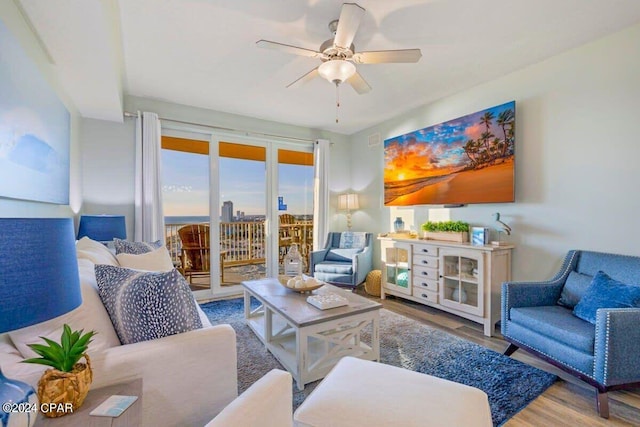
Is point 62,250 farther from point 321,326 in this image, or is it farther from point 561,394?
point 561,394

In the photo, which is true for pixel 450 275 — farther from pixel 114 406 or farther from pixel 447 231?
pixel 114 406

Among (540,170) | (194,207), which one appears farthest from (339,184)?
(540,170)

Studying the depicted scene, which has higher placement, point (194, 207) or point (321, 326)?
point (194, 207)

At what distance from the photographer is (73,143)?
2697 mm

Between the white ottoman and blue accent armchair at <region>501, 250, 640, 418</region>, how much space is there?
1.06 metres

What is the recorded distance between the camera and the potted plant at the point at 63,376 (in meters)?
0.81

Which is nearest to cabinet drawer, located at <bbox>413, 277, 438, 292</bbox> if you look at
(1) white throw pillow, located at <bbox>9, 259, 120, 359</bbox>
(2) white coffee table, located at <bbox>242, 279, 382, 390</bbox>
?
(2) white coffee table, located at <bbox>242, 279, 382, 390</bbox>

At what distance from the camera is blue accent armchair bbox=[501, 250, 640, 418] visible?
161 cm

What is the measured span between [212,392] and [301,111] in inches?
138

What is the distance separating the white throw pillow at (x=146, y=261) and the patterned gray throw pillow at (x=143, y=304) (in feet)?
3.01

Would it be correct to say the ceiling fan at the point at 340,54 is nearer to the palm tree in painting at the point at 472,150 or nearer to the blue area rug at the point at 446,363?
the palm tree in painting at the point at 472,150

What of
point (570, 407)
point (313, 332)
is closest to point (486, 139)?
point (570, 407)

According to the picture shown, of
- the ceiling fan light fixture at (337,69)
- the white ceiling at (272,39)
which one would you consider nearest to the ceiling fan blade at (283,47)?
the ceiling fan light fixture at (337,69)

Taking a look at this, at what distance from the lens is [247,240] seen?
14.5 feet
